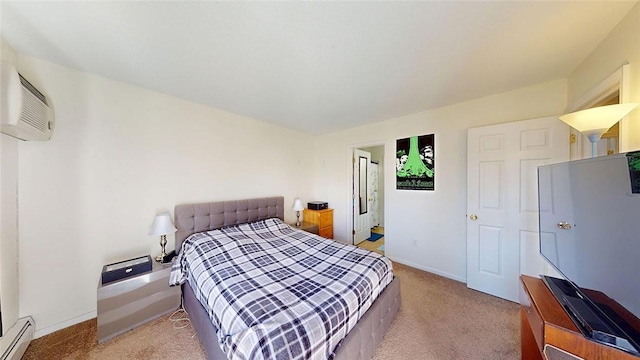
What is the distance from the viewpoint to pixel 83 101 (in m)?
1.85

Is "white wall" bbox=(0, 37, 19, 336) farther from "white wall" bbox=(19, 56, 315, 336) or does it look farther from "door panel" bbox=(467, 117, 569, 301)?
"door panel" bbox=(467, 117, 569, 301)

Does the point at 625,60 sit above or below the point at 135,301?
above

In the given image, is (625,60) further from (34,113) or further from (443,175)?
(34,113)

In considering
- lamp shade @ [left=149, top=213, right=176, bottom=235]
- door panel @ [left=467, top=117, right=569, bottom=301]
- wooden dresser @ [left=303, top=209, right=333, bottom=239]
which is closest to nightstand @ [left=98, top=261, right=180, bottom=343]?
lamp shade @ [left=149, top=213, right=176, bottom=235]

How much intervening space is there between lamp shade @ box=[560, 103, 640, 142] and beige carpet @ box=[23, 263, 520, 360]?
173 cm

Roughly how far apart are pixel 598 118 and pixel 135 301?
3787 mm

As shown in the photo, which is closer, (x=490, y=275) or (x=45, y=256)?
(x=45, y=256)

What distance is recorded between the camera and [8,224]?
4.92 feet

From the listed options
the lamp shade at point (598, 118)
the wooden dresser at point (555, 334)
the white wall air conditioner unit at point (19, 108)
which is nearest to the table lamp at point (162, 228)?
the white wall air conditioner unit at point (19, 108)

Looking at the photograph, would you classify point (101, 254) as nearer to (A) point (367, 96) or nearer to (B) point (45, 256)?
(B) point (45, 256)

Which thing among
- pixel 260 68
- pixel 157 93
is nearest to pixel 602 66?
pixel 260 68

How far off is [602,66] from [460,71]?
35.5 inches

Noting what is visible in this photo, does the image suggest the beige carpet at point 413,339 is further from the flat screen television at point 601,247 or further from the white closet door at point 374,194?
the white closet door at point 374,194

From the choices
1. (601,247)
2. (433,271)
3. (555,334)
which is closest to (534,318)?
(555,334)
